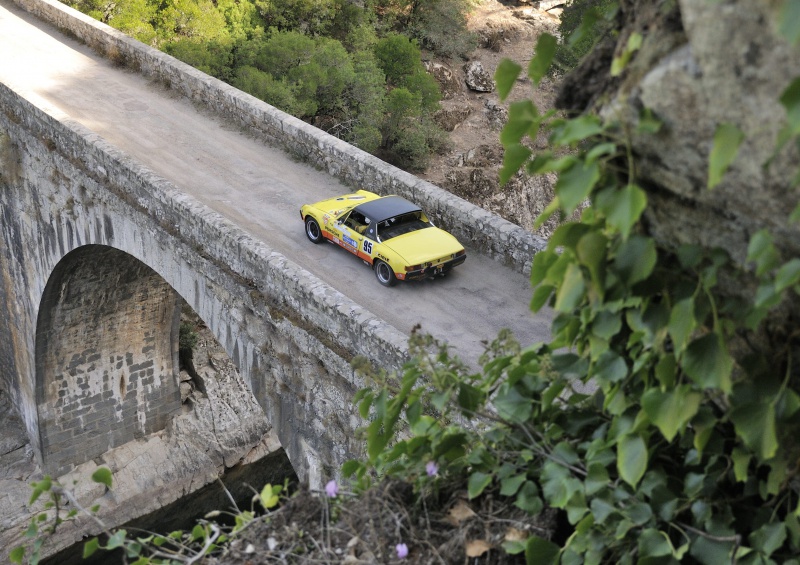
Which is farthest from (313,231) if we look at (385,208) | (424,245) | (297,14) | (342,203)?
(297,14)

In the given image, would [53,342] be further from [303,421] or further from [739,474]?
[739,474]

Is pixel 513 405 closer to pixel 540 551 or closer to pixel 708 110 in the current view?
pixel 540 551

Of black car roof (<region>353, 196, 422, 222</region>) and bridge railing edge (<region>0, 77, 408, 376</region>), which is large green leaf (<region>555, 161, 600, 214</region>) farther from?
black car roof (<region>353, 196, 422, 222</region>)

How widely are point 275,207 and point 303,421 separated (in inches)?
154

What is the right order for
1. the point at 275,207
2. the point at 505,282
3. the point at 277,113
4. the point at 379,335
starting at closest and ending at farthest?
1. the point at 379,335
2. the point at 505,282
3. the point at 275,207
4. the point at 277,113

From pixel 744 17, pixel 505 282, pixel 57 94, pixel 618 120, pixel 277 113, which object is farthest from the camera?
pixel 57 94

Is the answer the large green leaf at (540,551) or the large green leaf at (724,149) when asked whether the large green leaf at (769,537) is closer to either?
the large green leaf at (540,551)

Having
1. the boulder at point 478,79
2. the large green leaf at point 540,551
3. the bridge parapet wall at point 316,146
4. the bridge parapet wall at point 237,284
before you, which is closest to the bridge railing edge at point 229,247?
the bridge parapet wall at point 237,284

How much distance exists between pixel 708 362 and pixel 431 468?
1545mm

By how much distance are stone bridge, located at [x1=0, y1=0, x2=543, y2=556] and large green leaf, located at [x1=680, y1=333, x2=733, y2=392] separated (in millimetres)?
5371

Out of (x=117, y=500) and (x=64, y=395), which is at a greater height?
(x=64, y=395)

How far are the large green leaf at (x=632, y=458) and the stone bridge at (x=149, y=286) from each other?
192 inches

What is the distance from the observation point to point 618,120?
10.5ft

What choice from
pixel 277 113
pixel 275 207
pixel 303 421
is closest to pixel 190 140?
Result: pixel 277 113
